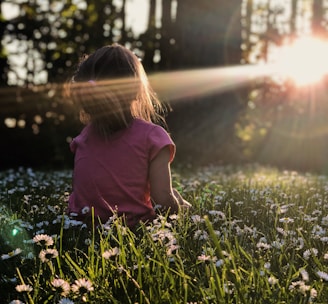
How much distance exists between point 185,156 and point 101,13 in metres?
4.96

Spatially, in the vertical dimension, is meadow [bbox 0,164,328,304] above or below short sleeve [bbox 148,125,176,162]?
below

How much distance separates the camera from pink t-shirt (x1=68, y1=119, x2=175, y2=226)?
3.54m

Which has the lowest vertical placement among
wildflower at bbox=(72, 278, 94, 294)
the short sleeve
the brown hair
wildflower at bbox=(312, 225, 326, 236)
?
wildflower at bbox=(312, 225, 326, 236)

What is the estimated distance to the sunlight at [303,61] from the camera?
19812 mm

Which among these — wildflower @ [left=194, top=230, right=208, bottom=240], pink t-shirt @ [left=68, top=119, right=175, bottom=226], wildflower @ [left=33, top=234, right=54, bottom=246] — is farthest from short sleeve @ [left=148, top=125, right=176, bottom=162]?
wildflower @ [left=33, top=234, right=54, bottom=246]

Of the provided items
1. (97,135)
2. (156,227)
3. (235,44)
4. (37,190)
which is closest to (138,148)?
(97,135)

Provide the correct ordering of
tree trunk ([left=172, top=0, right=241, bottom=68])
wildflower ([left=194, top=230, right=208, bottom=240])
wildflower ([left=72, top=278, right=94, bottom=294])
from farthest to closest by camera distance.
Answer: tree trunk ([left=172, top=0, right=241, bottom=68])
wildflower ([left=194, top=230, right=208, bottom=240])
wildflower ([left=72, top=278, right=94, bottom=294])

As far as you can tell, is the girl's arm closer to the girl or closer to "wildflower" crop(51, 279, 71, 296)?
the girl

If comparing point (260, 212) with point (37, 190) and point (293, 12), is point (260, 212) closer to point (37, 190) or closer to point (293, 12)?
point (37, 190)

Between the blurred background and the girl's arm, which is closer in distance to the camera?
the girl's arm

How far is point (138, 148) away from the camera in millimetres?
3523

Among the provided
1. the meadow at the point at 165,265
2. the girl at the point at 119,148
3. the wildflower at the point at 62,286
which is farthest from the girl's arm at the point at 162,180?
the wildflower at the point at 62,286

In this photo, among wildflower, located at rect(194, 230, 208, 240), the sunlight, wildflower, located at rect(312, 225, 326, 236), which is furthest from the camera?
the sunlight

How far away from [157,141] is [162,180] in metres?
0.26
